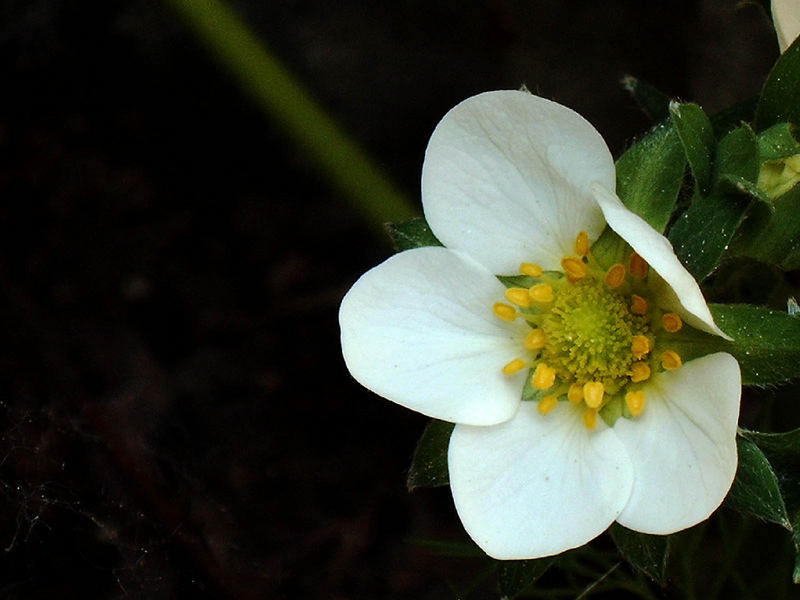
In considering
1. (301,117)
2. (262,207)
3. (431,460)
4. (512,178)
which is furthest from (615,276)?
(262,207)

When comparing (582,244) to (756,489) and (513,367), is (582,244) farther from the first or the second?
(756,489)

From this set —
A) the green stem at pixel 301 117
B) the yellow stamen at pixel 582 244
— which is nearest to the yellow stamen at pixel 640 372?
the yellow stamen at pixel 582 244

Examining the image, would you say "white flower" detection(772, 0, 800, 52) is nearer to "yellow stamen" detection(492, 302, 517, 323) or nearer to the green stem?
"yellow stamen" detection(492, 302, 517, 323)

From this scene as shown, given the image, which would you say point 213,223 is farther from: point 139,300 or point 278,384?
point 278,384

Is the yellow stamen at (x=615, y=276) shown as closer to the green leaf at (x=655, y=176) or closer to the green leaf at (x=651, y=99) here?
the green leaf at (x=655, y=176)

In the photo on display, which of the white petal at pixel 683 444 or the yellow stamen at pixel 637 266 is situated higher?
the yellow stamen at pixel 637 266

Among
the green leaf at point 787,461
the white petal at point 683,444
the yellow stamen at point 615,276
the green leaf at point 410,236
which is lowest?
the green leaf at point 787,461
